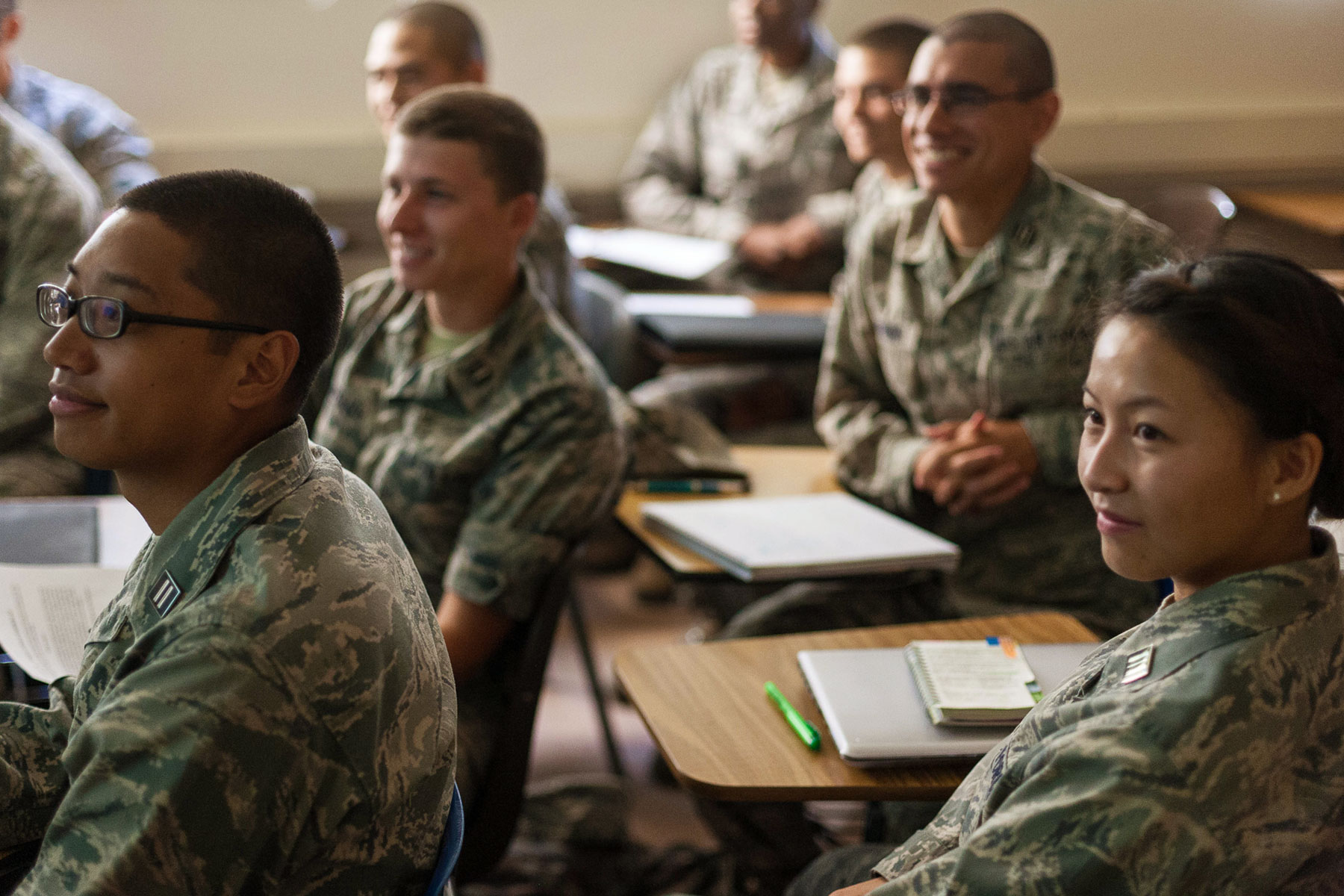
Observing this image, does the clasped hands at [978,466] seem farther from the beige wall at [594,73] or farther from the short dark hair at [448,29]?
the beige wall at [594,73]

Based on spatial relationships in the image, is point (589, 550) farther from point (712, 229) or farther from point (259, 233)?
point (259, 233)

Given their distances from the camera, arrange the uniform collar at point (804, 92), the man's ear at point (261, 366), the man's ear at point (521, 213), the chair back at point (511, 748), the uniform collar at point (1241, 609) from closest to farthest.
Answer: the uniform collar at point (1241, 609)
the man's ear at point (261, 366)
the chair back at point (511, 748)
the man's ear at point (521, 213)
the uniform collar at point (804, 92)

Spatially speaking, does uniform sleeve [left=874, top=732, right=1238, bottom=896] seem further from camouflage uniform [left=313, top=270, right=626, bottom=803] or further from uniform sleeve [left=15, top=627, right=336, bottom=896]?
camouflage uniform [left=313, top=270, right=626, bottom=803]

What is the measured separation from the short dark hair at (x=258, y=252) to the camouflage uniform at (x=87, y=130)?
2299 mm

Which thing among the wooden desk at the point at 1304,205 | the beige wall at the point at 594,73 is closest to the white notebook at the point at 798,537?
the wooden desk at the point at 1304,205

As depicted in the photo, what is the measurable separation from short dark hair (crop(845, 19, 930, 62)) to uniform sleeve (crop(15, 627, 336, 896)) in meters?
2.62

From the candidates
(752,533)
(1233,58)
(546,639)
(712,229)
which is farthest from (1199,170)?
(546,639)

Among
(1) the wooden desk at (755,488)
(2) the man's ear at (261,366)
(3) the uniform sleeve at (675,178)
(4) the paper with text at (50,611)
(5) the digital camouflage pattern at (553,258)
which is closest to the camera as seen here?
(2) the man's ear at (261,366)

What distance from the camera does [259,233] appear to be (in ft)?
3.40

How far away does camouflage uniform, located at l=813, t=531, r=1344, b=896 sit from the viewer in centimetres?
86

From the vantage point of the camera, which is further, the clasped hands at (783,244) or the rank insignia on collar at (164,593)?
the clasped hands at (783,244)

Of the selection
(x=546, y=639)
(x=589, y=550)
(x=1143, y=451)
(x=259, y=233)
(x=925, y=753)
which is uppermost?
(x=259, y=233)

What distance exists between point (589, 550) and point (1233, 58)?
2946mm

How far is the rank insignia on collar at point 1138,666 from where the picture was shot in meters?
0.93
